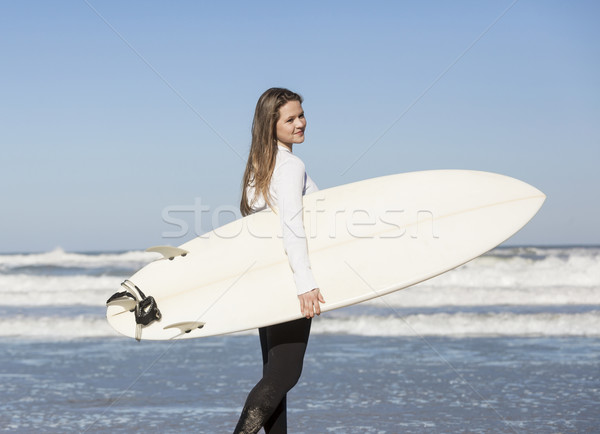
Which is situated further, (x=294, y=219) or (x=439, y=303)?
(x=439, y=303)

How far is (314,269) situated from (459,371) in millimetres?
2436

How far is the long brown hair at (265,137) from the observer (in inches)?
85.0

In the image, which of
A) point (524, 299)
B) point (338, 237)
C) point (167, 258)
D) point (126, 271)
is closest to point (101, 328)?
point (167, 258)

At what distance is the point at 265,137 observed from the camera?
7.17 feet

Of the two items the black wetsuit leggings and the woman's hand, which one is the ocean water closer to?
the black wetsuit leggings

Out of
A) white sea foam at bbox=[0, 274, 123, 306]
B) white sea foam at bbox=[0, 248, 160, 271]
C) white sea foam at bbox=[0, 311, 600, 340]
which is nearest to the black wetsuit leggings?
white sea foam at bbox=[0, 311, 600, 340]

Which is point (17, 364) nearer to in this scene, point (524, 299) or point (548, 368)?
point (548, 368)

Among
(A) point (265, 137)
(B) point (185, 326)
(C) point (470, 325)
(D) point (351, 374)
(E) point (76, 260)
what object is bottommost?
(D) point (351, 374)

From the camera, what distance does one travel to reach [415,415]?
3.37 meters

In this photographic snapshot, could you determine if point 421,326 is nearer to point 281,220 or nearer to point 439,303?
point 439,303

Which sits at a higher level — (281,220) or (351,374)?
(281,220)

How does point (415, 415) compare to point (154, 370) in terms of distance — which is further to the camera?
point (154, 370)

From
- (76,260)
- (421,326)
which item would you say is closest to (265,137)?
(421,326)

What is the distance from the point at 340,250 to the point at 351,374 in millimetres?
2107
